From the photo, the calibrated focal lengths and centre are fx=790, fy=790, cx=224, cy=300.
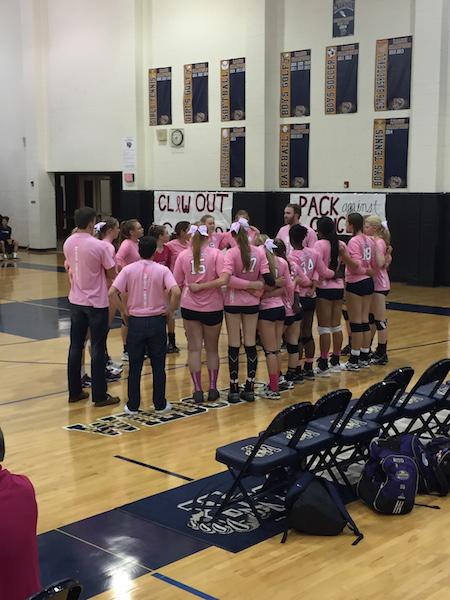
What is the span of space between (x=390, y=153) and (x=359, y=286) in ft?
27.8

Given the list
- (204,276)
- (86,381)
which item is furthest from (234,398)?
(86,381)

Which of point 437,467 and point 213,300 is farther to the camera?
point 213,300

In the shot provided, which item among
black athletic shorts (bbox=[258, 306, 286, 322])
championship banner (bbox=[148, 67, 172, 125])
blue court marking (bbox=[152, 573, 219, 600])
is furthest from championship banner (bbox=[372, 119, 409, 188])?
blue court marking (bbox=[152, 573, 219, 600])

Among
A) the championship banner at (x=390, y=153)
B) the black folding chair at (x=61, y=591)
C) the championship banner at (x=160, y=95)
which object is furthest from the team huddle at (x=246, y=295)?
the championship banner at (x=160, y=95)

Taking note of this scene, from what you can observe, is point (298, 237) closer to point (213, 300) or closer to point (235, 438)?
point (213, 300)

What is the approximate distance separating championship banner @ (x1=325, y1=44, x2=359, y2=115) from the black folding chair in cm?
1590

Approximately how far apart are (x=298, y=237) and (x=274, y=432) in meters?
3.99

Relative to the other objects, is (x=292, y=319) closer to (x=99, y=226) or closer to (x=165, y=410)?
(x=165, y=410)

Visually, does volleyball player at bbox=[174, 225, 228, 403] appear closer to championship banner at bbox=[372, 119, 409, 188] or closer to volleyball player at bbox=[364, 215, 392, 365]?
volleyball player at bbox=[364, 215, 392, 365]

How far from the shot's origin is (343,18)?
1725cm

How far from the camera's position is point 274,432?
4727mm

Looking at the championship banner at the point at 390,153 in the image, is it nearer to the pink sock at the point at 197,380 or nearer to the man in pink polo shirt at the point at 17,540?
the pink sock at the point at 197,380

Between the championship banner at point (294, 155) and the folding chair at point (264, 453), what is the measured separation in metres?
13.8

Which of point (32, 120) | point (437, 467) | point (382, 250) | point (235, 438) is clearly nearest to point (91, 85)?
point (32, 120)
